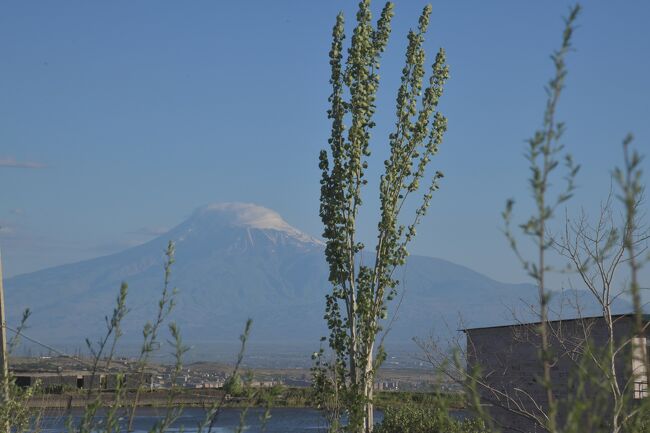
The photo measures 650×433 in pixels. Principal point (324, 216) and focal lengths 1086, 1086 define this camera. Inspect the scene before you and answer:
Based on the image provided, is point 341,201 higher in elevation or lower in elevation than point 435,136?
lower

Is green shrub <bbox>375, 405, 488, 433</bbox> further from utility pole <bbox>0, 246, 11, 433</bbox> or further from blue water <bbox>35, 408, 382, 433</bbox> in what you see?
utility pole <bbox>0, 246, 11, 433</bbox>

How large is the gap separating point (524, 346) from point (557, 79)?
65.3 feet

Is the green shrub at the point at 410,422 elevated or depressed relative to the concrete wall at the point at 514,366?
depressed

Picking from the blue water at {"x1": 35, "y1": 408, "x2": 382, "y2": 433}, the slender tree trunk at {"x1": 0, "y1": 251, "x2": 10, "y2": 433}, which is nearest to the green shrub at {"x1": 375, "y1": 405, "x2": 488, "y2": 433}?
the blue water at {"x1": 35, "y1": 408, "x2": 382, "y2": 433}

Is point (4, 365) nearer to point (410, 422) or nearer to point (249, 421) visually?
point (410, 422)

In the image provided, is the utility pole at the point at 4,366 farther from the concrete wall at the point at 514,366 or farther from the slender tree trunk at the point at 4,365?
the concrete wall at the point at 514,366

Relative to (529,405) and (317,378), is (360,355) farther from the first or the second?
(529,405)

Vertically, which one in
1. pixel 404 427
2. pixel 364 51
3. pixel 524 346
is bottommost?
pixel 404 427

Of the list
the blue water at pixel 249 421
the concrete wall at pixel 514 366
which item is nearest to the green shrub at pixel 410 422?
the concrete wall at pixel 514 366

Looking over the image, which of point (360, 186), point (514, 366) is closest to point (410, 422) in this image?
point (514, 366)

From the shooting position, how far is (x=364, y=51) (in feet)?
50.9

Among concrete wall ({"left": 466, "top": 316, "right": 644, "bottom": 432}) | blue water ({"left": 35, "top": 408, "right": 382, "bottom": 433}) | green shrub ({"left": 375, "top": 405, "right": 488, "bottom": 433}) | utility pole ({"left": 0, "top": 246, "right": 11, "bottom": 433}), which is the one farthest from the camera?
blue water ({"left": 35, "top": 408, "right": 382, "bottom": 433})

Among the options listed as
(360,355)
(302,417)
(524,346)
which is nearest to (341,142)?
(360,355)

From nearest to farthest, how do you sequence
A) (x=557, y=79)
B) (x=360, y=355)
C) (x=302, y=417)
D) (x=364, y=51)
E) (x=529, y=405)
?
(x=557, y=79) < (x=360, y=355) < (x=364, y=51) < (x=529, y=405) < (x=302, y=417)
